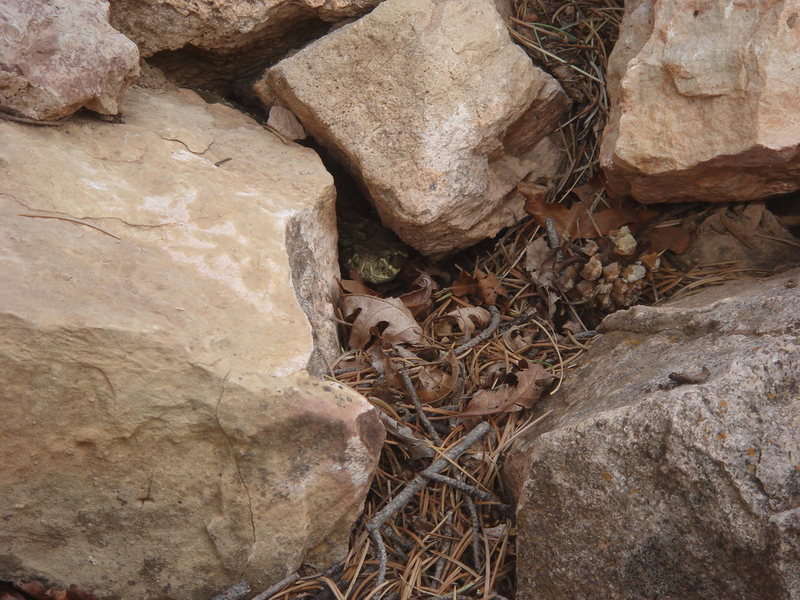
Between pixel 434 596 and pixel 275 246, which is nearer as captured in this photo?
pixel 434 596

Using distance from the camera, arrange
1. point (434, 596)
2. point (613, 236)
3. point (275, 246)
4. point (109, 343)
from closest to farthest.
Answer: point (109, 343)
point (434, 596)
point (275, 246)
point (613, 236)

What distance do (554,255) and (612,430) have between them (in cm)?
102

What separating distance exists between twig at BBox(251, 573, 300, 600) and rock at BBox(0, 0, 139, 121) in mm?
1428

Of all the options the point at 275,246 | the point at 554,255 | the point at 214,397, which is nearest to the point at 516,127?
the point at 554,255

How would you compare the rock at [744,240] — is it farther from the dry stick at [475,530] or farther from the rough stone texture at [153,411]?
the rough stone texture at [153,411]

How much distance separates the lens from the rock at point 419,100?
8.45ft


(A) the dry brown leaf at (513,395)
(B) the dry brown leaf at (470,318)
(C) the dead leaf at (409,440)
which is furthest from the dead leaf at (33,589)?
(B) the dry brown leaf at (470,318)

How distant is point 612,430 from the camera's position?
72.5 inches

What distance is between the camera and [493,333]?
103 inches

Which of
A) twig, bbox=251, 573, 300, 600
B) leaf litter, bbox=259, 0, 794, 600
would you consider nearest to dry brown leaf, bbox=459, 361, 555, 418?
leaf litter, bbox=259, 0, 794, 600

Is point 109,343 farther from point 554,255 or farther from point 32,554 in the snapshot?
point 554,255

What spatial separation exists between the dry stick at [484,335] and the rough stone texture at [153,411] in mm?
591

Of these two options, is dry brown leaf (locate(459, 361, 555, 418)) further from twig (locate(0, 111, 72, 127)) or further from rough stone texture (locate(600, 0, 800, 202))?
twig (locate(0, 111, 72, 127))

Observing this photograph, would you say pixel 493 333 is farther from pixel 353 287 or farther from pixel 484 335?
pixel 353 287
